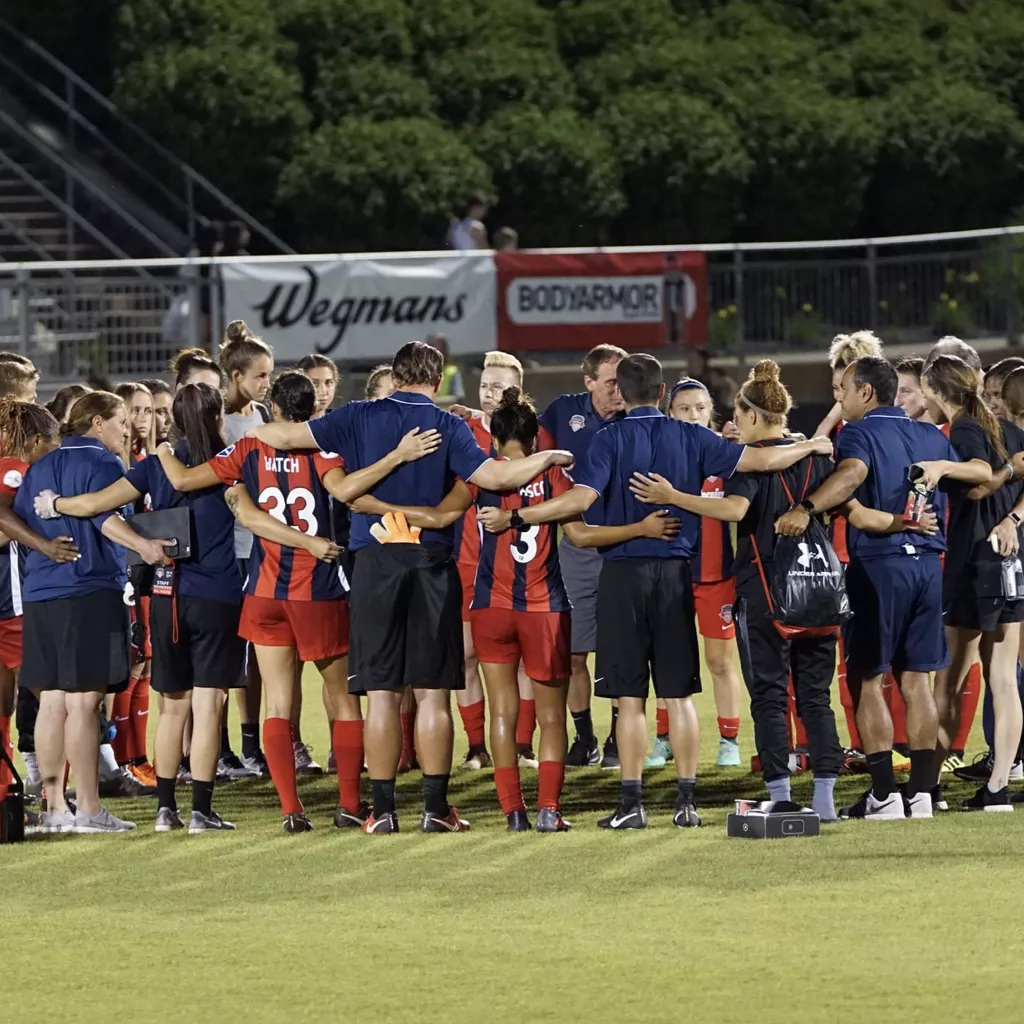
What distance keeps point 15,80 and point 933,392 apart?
68.0 feet

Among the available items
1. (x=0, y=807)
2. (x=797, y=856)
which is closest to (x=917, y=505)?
(x=797, y=856)

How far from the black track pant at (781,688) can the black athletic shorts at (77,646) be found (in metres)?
2.75

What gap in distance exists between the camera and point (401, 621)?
9406 mm

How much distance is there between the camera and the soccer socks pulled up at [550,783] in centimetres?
954

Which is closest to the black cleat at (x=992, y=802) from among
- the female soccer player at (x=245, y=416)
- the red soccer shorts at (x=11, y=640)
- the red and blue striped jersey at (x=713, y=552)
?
the red and blue striped jersey at (x=713, y=552)

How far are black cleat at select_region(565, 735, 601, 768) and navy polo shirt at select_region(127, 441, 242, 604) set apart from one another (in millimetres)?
2620

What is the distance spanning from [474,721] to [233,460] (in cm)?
256

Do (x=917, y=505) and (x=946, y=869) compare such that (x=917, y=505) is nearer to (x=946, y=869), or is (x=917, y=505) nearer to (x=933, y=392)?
(x=933, y=392)

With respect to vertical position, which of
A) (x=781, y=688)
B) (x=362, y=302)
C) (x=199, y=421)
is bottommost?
(x=781, y=688)

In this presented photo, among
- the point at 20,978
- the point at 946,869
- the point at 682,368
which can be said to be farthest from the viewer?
the point at 682,368

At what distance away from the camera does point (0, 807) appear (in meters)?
9.67

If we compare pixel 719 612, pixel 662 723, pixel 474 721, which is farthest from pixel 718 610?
pixel 474 721

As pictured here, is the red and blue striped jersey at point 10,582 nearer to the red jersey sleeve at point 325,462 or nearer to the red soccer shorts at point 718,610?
the red jersey sleeve at point 325,462

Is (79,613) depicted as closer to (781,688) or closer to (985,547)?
(781,688)
